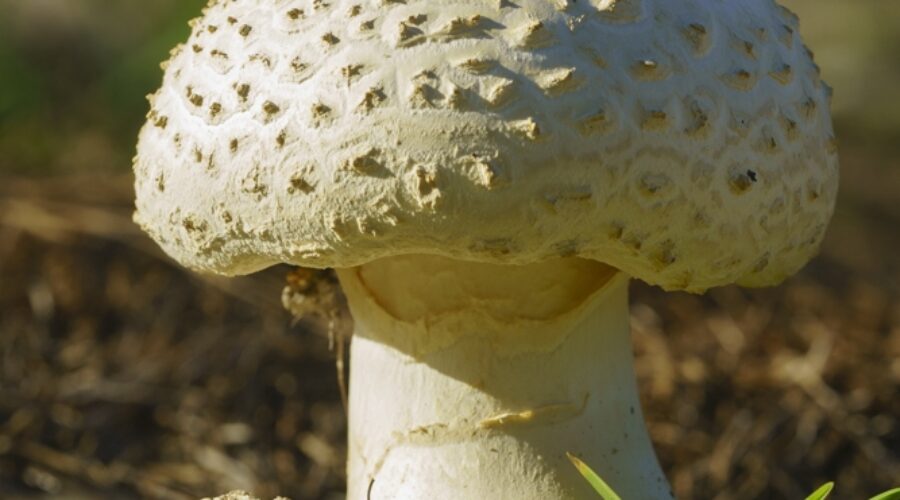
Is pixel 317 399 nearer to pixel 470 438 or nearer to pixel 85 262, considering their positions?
pixel 85 262

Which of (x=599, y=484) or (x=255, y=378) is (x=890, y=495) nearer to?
(x=599, y=484)

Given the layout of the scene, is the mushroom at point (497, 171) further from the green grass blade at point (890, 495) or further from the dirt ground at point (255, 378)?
the dirt ground at point (255, 378)

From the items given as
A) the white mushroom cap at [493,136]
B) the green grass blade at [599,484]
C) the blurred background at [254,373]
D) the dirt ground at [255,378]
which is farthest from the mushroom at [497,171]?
the dirt ground at [255,378]

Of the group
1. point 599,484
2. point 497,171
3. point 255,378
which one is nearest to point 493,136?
point 497,171

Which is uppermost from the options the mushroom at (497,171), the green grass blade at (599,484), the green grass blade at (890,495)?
the mushroom at (497,171)

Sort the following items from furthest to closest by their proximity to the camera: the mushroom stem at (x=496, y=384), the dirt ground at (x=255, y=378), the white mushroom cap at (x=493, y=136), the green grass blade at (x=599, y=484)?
the dirt ground at (x=255, y=378) → the mushroom stem at (x=496, y=384) → the green grass blade at (x=599, y=484) → the white mushroom cap at (x=493, y=136)
